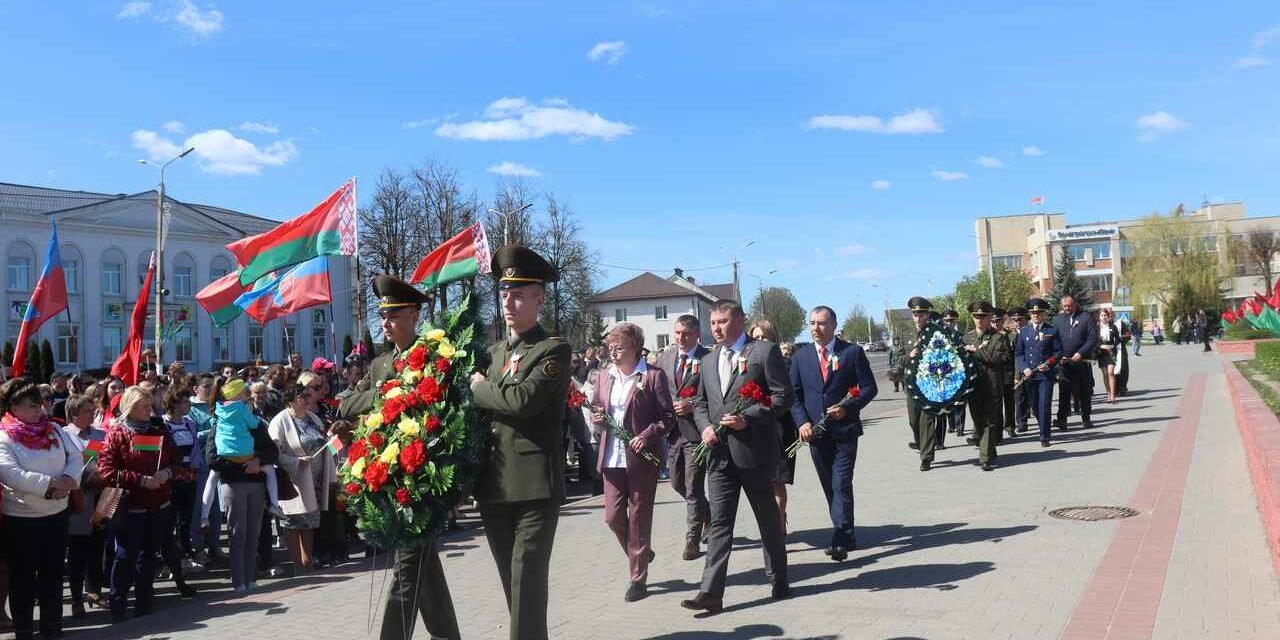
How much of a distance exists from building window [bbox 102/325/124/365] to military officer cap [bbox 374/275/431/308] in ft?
217

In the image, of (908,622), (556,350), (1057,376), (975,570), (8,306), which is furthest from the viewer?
(8,306)

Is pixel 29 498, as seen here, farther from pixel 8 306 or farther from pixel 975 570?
pixel 8 306

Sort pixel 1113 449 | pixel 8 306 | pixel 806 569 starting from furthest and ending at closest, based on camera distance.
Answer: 1. pixel 8 306
2. pixel 1113 449
3. pixel 806 569

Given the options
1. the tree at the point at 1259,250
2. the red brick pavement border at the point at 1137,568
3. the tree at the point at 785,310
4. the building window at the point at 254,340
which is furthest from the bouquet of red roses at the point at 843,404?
the tree at the point at 785,310

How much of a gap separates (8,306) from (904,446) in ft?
195

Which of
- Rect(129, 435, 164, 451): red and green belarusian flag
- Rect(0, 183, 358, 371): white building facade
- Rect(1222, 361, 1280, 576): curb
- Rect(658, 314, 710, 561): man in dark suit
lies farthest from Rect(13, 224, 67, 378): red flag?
Rect(0, 183, 358, 371): white building facade

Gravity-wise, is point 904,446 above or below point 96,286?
below

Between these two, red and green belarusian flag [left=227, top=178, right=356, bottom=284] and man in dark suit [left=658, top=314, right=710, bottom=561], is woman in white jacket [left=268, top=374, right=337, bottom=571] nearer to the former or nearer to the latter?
man in dark suit [left=658, top=314, right=710, bottom=561]

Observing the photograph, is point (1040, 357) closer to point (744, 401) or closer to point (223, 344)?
point (744, 401)

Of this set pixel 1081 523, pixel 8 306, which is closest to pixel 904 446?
pixel 1081 523

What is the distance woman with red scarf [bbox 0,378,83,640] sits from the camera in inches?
279

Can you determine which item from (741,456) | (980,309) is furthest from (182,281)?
(741,456)

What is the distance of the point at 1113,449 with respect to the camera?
13.4 meters

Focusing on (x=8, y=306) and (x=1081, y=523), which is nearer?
(x=1081, y=523)
